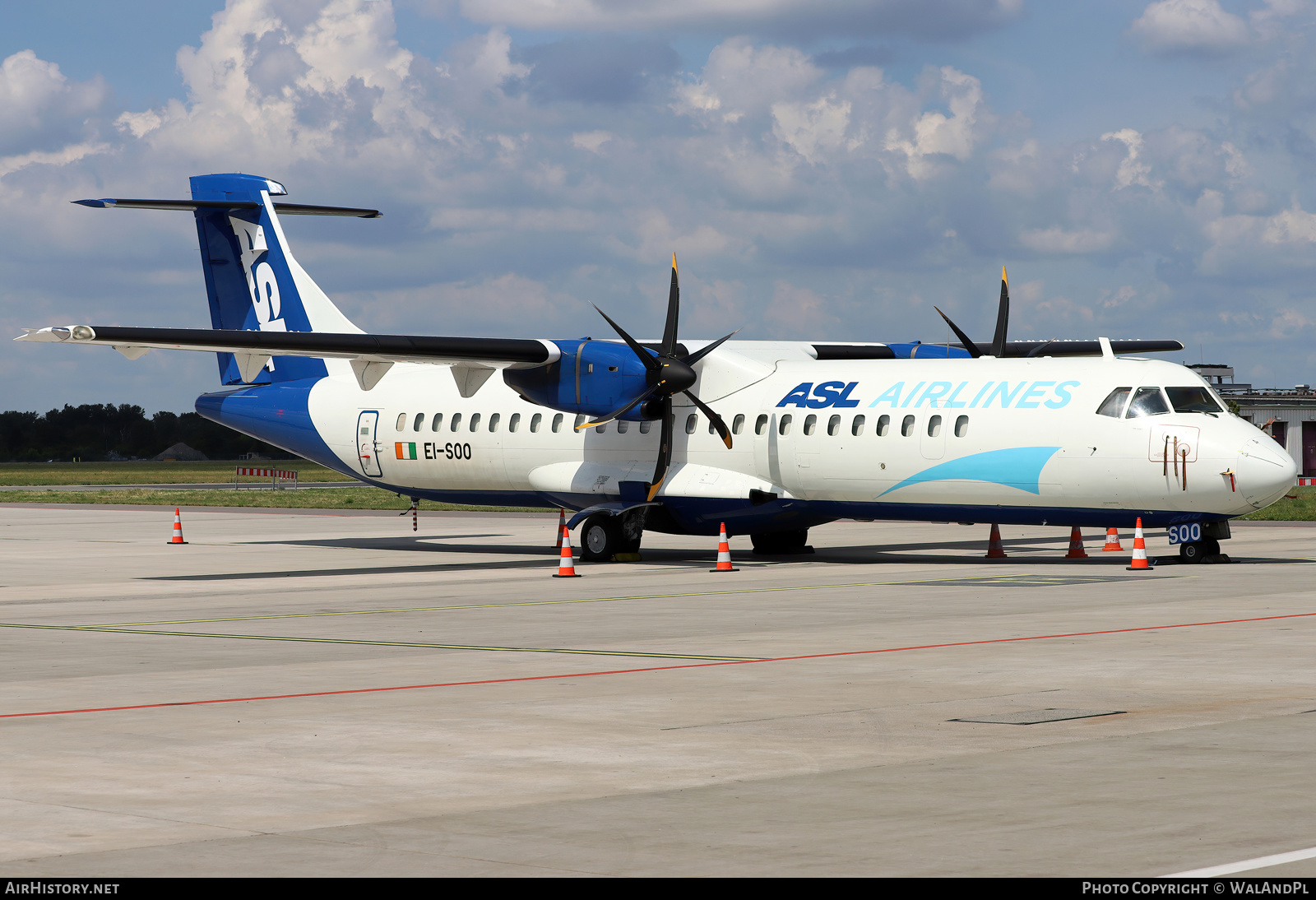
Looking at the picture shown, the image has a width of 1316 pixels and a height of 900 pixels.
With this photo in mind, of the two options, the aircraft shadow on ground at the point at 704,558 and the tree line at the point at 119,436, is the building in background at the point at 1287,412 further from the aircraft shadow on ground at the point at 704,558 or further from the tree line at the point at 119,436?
the tree line at the point at 119,436

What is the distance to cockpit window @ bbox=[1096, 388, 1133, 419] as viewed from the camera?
73.2ft

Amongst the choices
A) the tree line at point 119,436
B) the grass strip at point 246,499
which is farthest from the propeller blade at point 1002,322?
the tree line at point 119,436

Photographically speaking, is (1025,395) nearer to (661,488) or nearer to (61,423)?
(661,488)

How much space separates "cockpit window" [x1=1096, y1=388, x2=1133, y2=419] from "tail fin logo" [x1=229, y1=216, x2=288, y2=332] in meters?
16.7

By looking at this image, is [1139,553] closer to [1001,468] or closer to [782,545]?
[1001,468]

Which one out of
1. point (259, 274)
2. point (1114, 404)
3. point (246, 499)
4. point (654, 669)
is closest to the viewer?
point (654, 669)

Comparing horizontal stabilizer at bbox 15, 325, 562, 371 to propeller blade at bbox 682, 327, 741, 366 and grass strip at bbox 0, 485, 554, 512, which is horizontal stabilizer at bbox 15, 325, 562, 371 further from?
grass strip at bbox 0, 485, 554, 512

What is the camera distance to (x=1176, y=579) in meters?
20.5

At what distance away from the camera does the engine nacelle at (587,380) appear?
26.1 meters

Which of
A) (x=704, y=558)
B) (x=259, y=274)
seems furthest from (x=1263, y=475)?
(x=259, y=274)

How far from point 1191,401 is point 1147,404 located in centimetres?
67

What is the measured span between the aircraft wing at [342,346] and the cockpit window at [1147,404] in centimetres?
956

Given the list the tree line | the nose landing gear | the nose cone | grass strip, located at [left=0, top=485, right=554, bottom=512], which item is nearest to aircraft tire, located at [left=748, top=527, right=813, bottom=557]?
the nose landing gear

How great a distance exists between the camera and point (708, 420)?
2628cm
